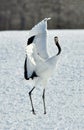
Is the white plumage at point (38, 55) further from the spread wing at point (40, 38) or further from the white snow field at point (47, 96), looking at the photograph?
the white snow field at point (47, 96)

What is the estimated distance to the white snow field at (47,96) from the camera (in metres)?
7.10

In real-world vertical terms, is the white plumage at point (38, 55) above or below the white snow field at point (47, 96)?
above

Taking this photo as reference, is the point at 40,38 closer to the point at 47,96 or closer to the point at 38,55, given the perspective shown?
the point at 38,55

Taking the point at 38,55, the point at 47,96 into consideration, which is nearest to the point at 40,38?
the point at 38,55

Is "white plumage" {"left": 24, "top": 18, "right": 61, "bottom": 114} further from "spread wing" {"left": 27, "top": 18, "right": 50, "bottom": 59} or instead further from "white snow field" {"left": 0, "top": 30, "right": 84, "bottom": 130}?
"white snow field" {"left": 0, "top": 30, "right": 84, "bottom": 130}

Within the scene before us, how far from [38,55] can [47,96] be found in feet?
6.64

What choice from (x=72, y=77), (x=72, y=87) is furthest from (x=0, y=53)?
(x=72, y=87)

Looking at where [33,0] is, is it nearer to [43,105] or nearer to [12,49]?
[12,49]

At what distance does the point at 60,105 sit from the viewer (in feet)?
26.7

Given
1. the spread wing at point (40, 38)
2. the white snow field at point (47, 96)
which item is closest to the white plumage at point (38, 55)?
the spread wing at point (40, 38)

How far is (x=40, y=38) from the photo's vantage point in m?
6.91

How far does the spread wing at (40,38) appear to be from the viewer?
687 cm

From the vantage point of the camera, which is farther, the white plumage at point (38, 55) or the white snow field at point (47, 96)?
the white snow field at point (47, 96)

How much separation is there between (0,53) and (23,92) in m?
5.50
